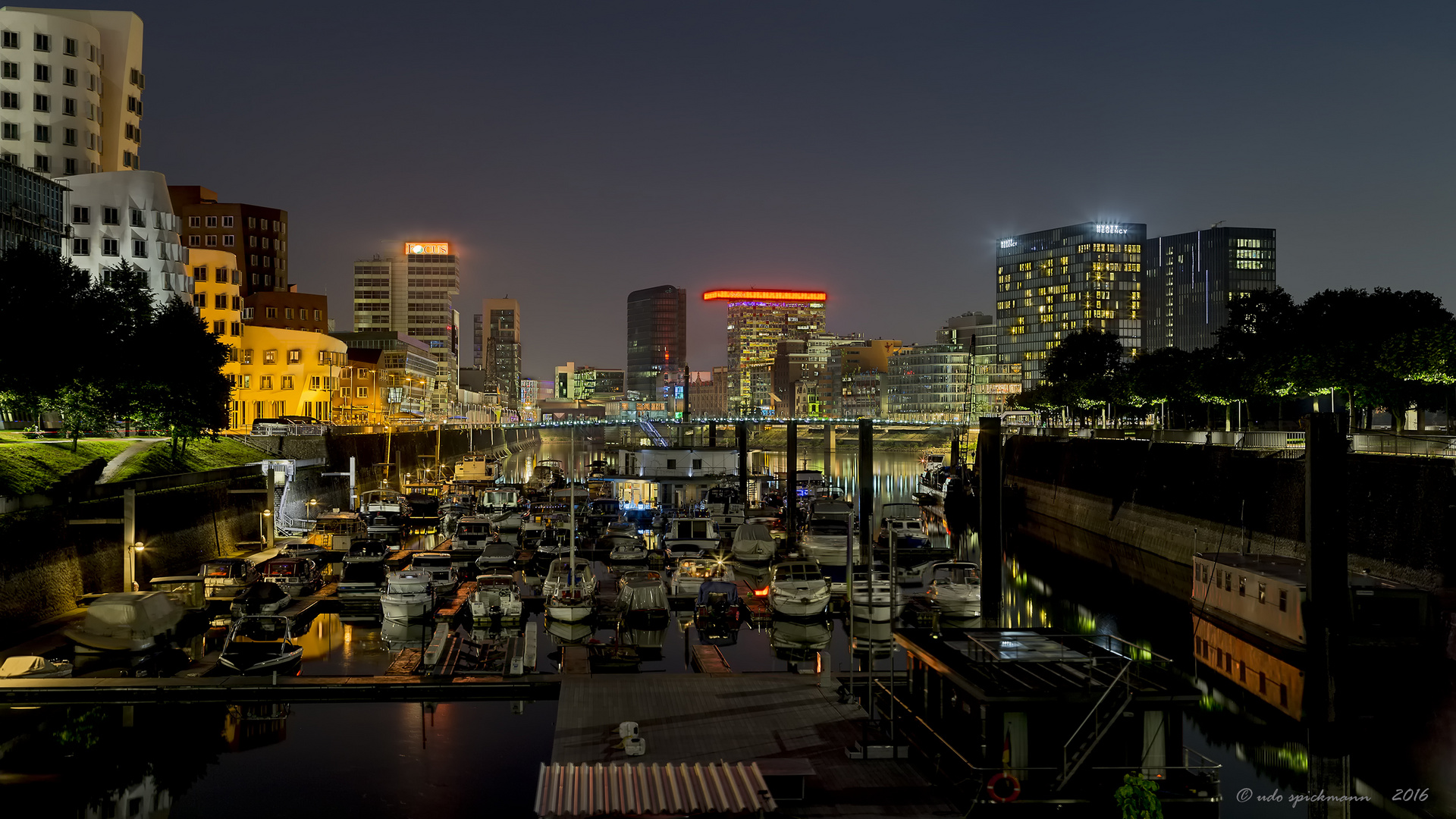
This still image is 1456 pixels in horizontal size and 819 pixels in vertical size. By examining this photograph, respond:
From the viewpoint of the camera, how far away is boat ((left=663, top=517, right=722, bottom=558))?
54562mm

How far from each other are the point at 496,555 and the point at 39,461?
18.7 m

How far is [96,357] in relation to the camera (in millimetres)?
51500

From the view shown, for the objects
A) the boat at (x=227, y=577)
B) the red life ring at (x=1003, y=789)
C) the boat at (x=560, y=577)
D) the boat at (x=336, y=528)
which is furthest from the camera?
the boat at (x=336, y=528)

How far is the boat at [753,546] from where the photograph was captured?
54.7m

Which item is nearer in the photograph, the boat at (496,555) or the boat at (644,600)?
the boat at (644,600)

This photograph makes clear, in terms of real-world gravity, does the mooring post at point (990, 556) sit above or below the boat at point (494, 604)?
above

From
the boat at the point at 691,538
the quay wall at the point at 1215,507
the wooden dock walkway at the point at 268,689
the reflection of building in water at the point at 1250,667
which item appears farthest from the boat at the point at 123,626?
the reflection of building in water at the point at 1250,667

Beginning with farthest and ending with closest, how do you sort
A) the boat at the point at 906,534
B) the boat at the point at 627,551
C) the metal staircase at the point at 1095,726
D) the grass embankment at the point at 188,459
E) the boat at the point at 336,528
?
the boat at the point at 336,528 < the boat at the point at 906,534 < the grass embankment at the point at 188,459 < the boat at the point at 627,551 < the metal staircase at the point at 1095,726

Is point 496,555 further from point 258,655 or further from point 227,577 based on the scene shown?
point 258,655

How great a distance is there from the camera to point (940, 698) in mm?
21062

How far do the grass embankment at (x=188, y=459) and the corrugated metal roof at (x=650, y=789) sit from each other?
112 ft

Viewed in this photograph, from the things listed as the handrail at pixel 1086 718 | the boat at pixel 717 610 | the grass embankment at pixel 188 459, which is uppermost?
the grass embankment at pixel 188 459

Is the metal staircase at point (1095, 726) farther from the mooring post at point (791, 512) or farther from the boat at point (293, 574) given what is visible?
the mooring post at point (791, 512)

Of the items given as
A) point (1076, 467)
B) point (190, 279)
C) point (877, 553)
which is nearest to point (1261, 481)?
point (877, 553)
